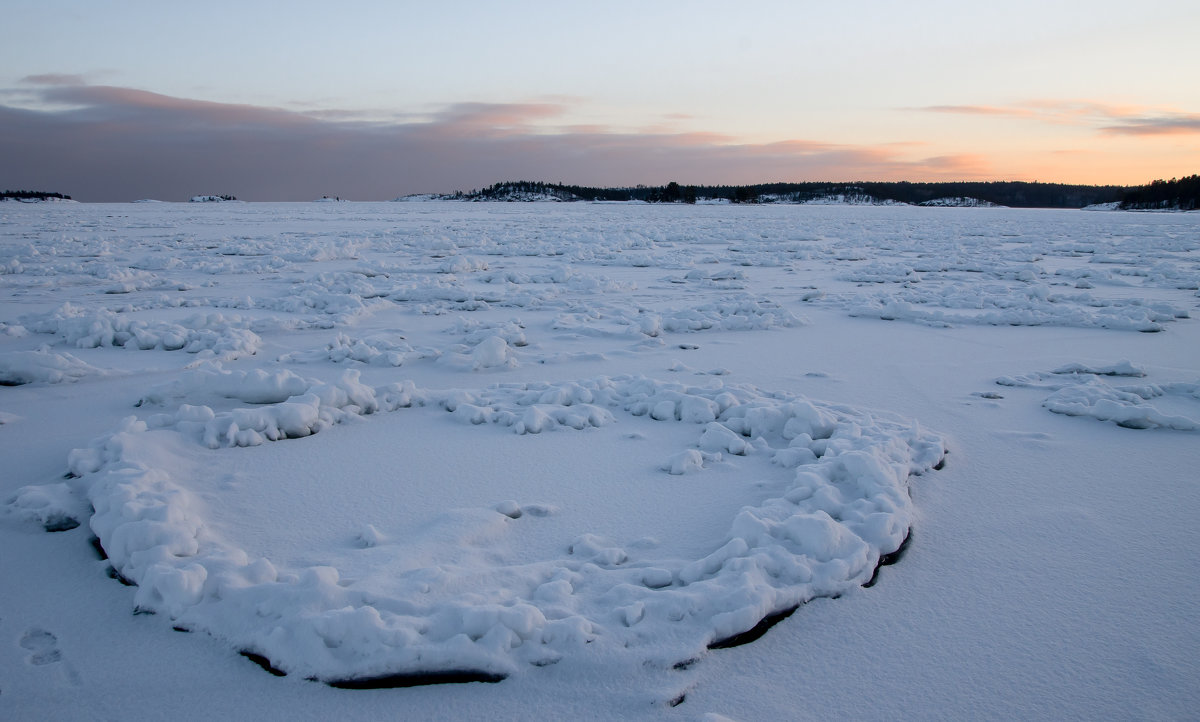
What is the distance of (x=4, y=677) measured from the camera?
1679 millimetres

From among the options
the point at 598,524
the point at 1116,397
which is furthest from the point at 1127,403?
the point at 598,524

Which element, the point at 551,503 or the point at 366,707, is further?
the point at 551,503

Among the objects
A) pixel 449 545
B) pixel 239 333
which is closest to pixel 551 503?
pixel 449 545

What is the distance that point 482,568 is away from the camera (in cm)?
220

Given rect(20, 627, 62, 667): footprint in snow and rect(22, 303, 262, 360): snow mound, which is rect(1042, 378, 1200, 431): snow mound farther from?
rect(22, 303, 262, 360): snow mound

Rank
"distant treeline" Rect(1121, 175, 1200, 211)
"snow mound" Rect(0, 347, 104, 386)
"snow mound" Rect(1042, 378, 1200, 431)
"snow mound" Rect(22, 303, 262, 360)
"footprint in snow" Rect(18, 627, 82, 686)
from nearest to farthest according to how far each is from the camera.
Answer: "footprint in snow" Rect(18, 627, 82, 686), "snow mound" Rect(1042, 378, 1200, 431), "snow mound" Rect(0, 347, 104, 386), "snow mound" Rect(22, 303, 262, 360), "distant treeline" Rect(1121, 175, 1200, 211)

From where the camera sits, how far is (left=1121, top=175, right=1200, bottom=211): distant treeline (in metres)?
60.6

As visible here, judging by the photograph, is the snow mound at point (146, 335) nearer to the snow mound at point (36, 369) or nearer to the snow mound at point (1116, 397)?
the snow mound at point (36, 369)

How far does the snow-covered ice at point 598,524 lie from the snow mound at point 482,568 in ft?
0.04

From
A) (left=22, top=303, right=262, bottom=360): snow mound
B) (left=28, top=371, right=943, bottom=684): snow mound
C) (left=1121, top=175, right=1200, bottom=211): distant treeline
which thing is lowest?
(left=28, top=371, right=943, bottom=684): snow mound

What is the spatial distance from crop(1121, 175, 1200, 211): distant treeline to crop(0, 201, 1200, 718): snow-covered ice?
74.5 metres

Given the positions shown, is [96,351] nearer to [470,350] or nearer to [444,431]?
[470,350]

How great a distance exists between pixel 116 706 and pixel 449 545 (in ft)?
3.24

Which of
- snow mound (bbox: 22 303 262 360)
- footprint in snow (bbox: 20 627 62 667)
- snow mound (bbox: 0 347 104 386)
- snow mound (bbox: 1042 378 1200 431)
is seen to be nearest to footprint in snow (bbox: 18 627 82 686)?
footprint in snow (bbox: 20 627 62 667)
